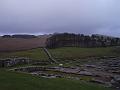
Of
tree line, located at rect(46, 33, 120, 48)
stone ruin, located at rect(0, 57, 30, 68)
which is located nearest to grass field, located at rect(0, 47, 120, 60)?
stone ruin, located at rect(0, 57, 30, 68)

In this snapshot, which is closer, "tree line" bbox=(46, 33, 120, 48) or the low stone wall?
the low stone wall

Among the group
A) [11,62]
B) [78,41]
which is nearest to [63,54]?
[11,62]

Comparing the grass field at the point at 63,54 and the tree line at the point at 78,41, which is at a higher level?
the tree line at the point at 78,41

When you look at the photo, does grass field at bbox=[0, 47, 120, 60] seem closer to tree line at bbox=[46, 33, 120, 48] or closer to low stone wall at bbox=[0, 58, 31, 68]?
low stone wall at bbox=[0, 58, 31, 68]

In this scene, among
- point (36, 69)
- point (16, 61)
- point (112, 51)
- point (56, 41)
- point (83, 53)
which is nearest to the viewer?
point (36, 69)

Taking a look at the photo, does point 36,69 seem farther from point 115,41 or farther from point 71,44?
point 115,41

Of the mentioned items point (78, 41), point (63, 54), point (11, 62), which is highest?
point (78, 41)

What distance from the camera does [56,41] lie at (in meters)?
134

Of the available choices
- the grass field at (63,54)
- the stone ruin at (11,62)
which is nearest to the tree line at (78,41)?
the grass field at (63,54)

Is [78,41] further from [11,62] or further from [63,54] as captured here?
[11,62]

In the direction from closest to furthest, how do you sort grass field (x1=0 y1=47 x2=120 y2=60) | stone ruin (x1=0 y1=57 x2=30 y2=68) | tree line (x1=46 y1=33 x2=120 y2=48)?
stone ruin (x1=0 y1=57 x2=30 y2=68) < grass field (x1=0 y1=47 x2=120 y2=60) < tree line (x1=46 y1=33 x2=120 y2=48)

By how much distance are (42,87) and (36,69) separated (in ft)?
136

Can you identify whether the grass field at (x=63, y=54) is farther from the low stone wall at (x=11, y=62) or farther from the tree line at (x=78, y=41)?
the tree line at (x=78, y=41)

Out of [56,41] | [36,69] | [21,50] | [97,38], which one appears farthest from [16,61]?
[97,38]
